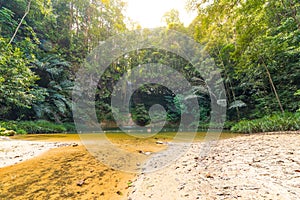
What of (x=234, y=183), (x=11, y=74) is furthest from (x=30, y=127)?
(x=234, y=183)

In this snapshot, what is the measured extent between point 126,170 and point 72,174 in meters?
0.90

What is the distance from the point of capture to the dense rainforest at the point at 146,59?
19.3ft

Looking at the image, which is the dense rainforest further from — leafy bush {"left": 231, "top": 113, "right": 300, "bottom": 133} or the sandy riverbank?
the sandy riverbank

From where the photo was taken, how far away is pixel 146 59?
19.0 meters

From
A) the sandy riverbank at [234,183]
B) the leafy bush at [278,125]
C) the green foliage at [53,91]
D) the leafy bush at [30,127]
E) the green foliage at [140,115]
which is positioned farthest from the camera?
the green foliage at [140,115]

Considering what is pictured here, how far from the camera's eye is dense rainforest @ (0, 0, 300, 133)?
5.87m

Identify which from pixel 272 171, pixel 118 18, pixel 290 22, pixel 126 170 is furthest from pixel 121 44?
pixel 272 171

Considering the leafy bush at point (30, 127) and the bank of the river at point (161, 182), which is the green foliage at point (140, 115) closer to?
the leafy bush at point (30, 127)

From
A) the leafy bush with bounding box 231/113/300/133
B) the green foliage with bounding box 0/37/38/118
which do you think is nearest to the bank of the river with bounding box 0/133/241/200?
the green foliage with bounding box 0/37/38/118

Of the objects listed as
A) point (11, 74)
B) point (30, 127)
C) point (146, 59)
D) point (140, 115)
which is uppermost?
point (146, 59)

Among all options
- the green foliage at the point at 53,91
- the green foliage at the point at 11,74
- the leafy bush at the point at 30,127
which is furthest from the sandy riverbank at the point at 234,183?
the green foliage at the point at 53,91

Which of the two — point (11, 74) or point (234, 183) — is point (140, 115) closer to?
point (11, 74)

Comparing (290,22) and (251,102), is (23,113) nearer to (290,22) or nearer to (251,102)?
(290,22)

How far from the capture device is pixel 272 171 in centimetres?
162
